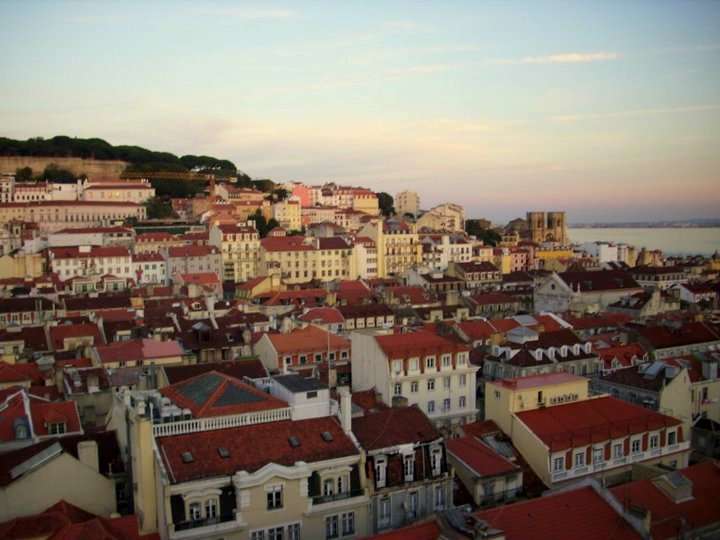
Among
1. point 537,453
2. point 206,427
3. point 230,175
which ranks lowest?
point 537,453

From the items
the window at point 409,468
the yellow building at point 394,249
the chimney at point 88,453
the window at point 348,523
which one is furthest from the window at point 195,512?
the yellow building at point 394,249

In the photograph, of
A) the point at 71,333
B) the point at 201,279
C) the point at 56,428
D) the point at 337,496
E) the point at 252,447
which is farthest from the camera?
the point at 201,279

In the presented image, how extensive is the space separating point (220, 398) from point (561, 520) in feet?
26.2

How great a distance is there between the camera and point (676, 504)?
16203 millimetres

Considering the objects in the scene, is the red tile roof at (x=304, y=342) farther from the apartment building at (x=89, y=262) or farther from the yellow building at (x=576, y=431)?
the apartment building at (x=89, y=262)

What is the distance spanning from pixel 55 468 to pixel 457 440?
10396 millimetres

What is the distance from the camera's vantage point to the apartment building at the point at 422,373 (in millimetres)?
26547

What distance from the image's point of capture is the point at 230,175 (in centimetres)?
14400

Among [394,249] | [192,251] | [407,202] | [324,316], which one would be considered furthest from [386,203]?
[324,316]

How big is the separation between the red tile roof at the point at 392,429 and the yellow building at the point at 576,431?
3.78 metres

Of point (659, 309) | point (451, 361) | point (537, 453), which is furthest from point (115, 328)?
point (659, 309)

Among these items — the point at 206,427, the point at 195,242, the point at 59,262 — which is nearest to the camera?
the point at 206,427

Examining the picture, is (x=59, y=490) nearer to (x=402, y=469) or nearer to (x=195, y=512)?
(x=195, y=512)

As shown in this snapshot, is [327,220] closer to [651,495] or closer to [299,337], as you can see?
[299,337]
